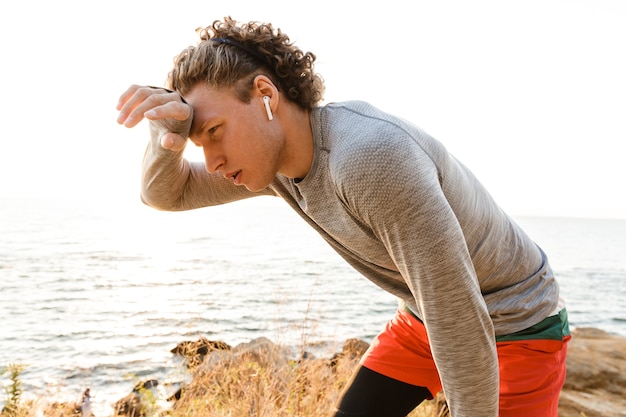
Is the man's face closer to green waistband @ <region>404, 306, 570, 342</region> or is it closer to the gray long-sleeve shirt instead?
the gray long-sleeve shirt

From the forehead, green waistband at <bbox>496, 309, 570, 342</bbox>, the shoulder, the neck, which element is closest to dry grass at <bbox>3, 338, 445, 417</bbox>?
green waistband at <bbox>496, 309, 570, 342</bbox>

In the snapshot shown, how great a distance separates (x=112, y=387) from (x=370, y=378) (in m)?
8.53

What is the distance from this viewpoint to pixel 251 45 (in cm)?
203

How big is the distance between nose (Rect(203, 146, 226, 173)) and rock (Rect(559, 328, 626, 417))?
4203 millimetres

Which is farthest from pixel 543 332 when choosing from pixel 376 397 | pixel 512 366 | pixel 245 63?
pixel 245 63

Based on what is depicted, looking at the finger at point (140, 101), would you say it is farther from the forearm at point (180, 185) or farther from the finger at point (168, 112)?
the forearm at point (180, 185)

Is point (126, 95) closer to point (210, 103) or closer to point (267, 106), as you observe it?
point (210, 103)

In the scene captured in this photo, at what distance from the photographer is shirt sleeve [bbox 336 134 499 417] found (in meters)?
1.56

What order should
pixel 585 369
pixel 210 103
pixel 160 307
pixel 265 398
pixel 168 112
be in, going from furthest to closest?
pixel 160 307 < pixel 585 369 < pixel 265 398 < pixel 210 103 < pixel 168 112

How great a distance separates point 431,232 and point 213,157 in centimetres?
78

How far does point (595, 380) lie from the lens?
5.72 m

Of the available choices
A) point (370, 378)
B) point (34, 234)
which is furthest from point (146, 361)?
point (34, 234)

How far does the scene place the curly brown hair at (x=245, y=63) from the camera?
1909mm

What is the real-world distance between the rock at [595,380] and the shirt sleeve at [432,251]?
375 centimetres
